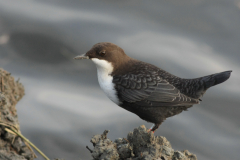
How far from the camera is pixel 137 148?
3.63m

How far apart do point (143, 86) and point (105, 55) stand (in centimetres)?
83

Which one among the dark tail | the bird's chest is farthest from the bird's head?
the dark tail

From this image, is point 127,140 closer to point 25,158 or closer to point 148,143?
point 148,143

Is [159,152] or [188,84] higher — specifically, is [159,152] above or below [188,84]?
below

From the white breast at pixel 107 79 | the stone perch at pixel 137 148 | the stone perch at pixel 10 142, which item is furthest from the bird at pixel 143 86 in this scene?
the stone perch at pixel 10 142

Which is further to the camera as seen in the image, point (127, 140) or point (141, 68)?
point (141, 68)

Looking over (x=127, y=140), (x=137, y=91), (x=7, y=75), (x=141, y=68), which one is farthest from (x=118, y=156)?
(x=7, y=75)

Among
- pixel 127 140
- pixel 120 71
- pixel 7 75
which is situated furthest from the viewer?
pixel 120 71

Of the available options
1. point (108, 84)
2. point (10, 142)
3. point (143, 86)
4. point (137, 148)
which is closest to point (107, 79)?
point (108, 84)

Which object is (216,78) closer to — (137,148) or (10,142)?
(137,148)

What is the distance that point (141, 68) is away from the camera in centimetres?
509

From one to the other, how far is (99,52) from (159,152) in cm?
204

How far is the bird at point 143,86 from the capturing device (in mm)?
4828

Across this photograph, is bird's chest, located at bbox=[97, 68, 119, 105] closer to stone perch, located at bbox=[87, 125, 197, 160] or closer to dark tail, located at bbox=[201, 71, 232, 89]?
stone perch, located at bbox=[87, 125, 197, 160]
